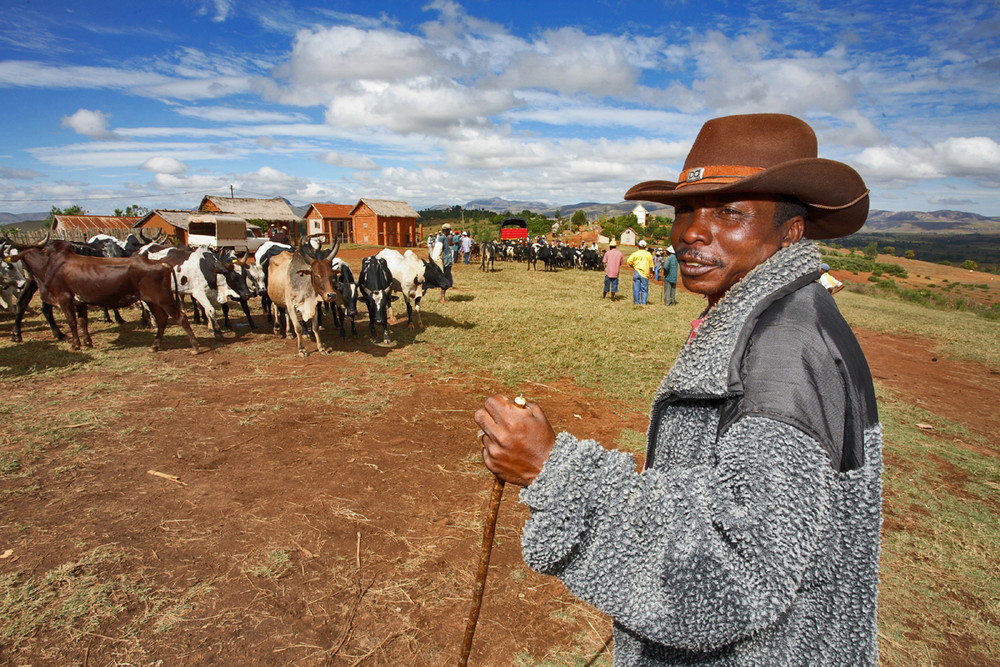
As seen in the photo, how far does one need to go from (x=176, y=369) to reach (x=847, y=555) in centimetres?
938

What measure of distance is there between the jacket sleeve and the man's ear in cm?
67

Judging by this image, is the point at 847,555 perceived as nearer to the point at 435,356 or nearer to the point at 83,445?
the point at 83,445

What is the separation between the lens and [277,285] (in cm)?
980

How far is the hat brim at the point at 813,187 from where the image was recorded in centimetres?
125

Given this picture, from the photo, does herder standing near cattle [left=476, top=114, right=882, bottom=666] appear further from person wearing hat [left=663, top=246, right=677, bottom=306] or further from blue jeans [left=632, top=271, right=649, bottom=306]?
blue jeans [left=632, top=271, right=649, bottom=306]

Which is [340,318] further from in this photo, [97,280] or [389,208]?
[389,208]

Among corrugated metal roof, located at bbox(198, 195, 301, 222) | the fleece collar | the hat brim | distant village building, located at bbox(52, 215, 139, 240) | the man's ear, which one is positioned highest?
corrugated metal roof, located at bbox(198, 195, 301, 222)

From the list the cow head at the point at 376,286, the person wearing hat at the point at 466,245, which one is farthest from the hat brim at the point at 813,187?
the person wearing hat at the point at 466,245

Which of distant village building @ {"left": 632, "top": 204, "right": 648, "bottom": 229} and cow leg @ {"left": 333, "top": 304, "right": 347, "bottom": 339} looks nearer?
cow leg @ {"left": 333, "top": 304, "right": 347, "bottom": 339}

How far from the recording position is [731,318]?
121 cm

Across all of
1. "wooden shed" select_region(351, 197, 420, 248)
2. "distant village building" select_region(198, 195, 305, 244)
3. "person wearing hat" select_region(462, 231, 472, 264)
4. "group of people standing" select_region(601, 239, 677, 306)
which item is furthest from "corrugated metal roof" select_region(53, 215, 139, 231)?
"group of people standing" select_region(601, 239, 677, 306)

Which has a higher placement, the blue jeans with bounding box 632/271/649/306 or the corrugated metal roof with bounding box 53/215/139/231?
the corrugated metal roof with bounding box 53/215/139/231

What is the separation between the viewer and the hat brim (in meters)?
1.25

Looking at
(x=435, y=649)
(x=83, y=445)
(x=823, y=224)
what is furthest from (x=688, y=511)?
(x=83, y=445)
